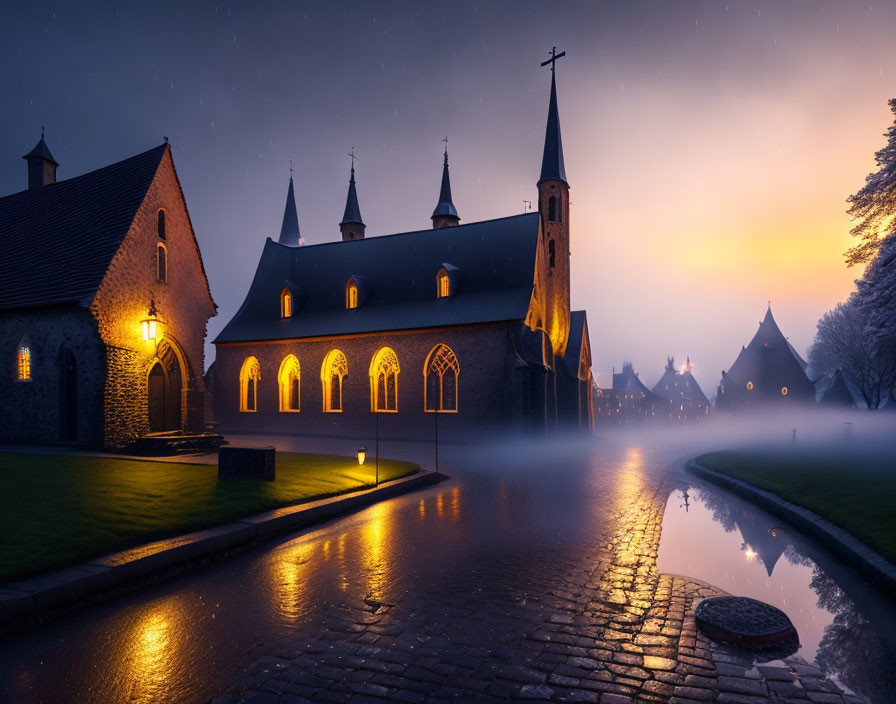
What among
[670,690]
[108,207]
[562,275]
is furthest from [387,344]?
[670,690]

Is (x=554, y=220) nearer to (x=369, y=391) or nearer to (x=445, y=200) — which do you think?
(x=445, y=200)

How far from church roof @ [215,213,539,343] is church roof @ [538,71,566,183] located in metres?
3.98

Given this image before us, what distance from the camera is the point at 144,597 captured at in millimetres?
6262

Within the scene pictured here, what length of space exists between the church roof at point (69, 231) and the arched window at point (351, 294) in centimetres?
1560

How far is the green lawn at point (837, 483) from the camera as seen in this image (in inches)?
333

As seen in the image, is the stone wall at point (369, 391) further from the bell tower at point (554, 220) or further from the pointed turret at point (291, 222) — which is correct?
the pointed turret at point (291, 222)

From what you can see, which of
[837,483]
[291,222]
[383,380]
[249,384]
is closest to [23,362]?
[383,380]

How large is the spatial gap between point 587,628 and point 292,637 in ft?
8.68

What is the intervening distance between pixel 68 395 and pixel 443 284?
803 inches

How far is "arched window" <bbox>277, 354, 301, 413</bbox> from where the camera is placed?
37875 millimetres

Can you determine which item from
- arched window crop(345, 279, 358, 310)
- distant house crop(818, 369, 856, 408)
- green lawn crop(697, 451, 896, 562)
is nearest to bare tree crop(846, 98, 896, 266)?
green lawn crop(697, 451, 896, 562)

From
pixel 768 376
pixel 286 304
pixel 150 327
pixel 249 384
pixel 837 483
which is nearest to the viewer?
pixel 837 483

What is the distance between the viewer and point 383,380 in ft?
115

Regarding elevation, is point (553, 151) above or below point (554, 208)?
above
